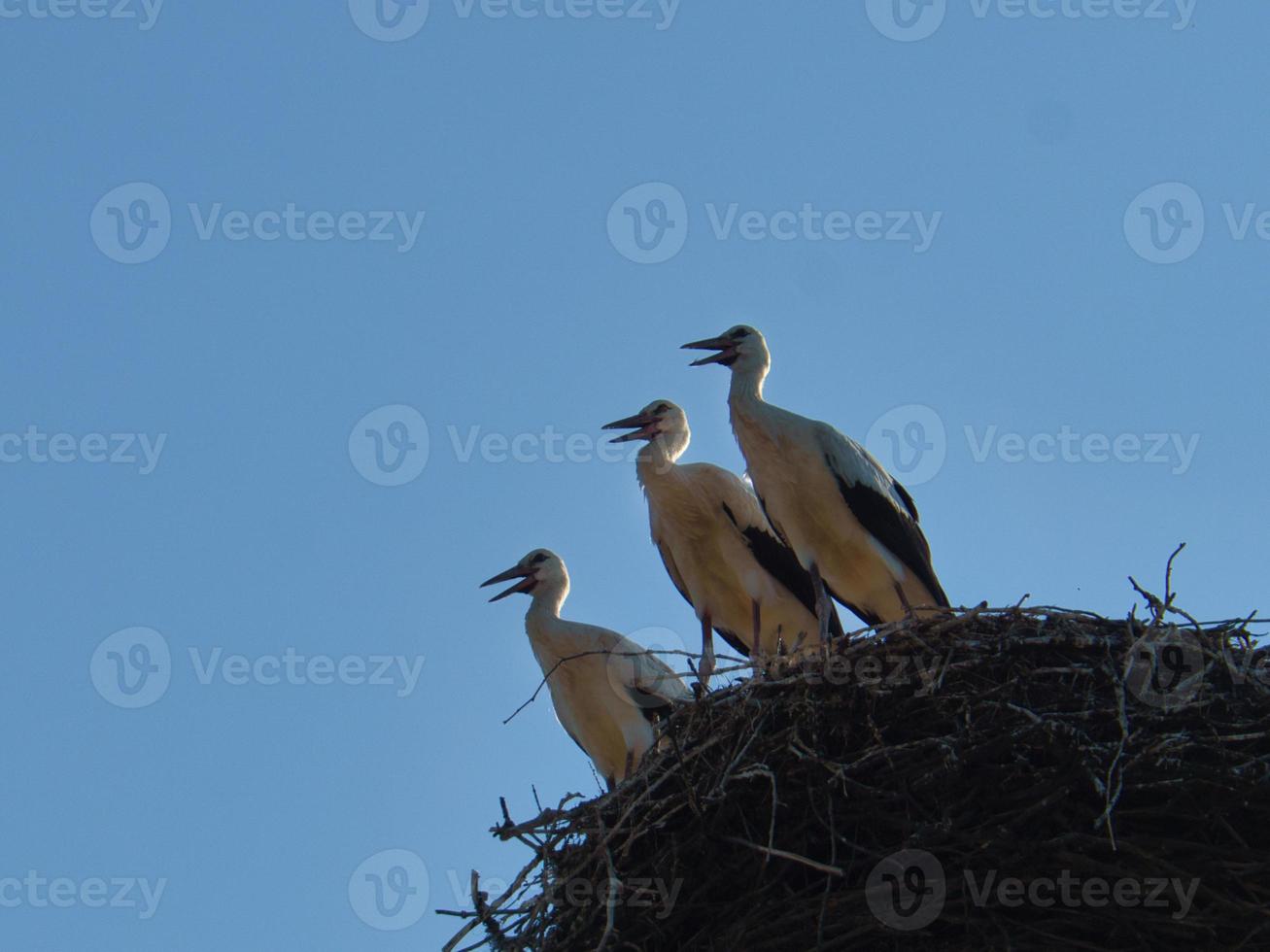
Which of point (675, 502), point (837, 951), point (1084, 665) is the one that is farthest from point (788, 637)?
point (837, 951)

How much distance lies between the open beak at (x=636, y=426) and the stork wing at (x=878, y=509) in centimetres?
126

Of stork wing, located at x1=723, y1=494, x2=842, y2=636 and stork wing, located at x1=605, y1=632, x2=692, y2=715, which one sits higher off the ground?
stork wing, located at x1=723, y1=494, x2=842, y2=636

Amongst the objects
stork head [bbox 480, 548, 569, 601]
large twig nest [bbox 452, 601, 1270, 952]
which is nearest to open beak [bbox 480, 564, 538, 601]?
stork head [bbox 480, 548, 569, 601]

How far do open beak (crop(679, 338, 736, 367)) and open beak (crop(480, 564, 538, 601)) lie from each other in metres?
1.22

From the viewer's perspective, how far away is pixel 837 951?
186 inches

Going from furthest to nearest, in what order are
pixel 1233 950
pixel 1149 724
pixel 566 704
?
1. pixel 566 704
2. pixel 1149 724
3. pixel 1233 950

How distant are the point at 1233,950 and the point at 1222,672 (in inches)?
38.6

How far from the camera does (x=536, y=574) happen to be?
833cm

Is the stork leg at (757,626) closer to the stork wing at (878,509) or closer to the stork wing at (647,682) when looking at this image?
the stork wing at (647,682)

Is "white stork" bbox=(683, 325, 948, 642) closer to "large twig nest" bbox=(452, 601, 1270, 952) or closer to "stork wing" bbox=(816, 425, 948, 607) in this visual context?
"stork wing" bbox=(816, 425, 948, 607)

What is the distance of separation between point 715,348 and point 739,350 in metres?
0.13

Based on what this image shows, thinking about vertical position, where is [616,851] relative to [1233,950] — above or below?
above

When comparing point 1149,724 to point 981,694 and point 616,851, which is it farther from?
point 616,851

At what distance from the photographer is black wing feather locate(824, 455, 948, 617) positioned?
23.5ft
